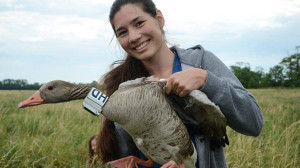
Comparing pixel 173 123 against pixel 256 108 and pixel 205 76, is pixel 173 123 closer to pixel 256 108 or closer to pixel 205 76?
pixel 205 76

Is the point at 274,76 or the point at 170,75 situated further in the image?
the point at 274,76

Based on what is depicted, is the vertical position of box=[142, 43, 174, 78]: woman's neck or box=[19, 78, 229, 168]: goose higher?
box=[142, 43, 174, 78]: woman's neck


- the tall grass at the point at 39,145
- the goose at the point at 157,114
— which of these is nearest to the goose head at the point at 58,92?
the goose at the point at 157,114

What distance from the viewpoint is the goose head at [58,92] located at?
1.98 m

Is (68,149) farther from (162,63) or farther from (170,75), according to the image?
(170,75)

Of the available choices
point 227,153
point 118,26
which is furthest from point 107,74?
point 227,153

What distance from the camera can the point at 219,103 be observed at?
1730 millimetres

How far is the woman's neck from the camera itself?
8.02 ft

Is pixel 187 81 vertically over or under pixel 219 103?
over

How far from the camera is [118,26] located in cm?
214

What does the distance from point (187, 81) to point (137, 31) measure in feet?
2.41

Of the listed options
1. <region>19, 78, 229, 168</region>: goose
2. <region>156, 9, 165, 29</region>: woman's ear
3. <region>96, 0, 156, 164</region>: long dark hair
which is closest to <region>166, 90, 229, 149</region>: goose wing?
<region>19, 78, 229, 168</region>: goose

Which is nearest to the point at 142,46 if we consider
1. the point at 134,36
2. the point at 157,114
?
the point at 134,36

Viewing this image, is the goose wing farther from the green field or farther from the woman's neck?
the green field
